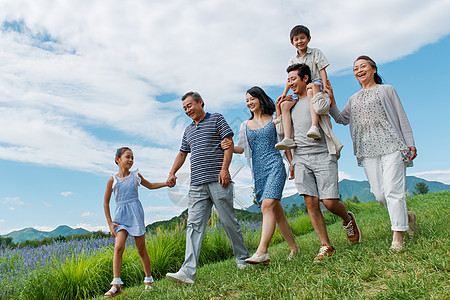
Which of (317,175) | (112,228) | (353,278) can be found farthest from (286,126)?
(112,228)

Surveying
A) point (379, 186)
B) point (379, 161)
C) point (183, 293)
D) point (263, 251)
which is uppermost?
point (379, 161)

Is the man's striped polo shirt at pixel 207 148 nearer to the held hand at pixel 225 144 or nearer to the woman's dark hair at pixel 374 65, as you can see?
the held hand at pixel 225 144

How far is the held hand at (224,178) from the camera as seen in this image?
13.9ft

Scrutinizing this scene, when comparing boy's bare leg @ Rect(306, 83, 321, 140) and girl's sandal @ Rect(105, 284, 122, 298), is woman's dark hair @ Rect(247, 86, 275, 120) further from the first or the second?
girl's sandal @ Rect(105, 284, 122, 298)

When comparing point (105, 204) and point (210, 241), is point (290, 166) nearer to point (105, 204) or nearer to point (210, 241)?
point (105, 204)

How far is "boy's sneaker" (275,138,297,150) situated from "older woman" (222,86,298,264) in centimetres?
21

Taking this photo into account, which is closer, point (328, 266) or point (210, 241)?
point (328, 266)

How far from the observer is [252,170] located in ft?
14.8

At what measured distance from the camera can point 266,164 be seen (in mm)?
4324

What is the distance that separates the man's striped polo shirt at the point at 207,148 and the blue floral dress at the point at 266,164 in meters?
0.34

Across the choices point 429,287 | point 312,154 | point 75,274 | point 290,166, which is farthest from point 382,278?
point 75,274

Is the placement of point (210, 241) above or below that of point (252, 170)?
below

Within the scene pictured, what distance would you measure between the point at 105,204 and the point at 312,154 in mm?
2708

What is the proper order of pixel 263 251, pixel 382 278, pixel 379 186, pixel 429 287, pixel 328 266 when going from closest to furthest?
pixel 429 287
pixel 382 278
pixel 328 266
pixel 263 251
pixel 379 186
